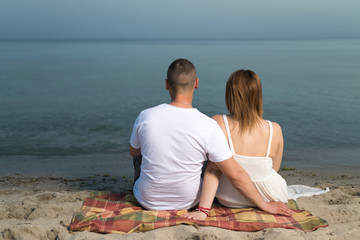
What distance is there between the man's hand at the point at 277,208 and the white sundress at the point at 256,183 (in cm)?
8

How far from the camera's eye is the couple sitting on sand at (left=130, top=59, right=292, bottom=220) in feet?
11.2

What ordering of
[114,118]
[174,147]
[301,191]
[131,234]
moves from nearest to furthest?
[131,234]
[174,147]
[301,191]
[114,118]

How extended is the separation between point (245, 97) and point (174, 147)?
886 millimetres

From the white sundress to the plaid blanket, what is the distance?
0.11m

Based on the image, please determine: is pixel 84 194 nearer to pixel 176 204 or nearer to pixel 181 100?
pixel 176 204

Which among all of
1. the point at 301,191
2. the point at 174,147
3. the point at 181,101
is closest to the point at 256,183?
the point at 174,147

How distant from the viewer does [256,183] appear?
3.87m

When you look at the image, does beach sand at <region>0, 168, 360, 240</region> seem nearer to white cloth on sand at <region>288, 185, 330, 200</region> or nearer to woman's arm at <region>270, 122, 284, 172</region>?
white cloth on sand at <region>288, 185, 330, 200</region>

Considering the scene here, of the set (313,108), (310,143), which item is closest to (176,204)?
(310,143)

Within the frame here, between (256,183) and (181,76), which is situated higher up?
(181,76)

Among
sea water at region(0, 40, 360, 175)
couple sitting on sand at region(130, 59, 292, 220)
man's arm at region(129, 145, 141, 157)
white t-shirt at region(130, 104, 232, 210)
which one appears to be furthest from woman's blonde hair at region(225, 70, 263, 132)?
sea water at region(0, 40, 360, 175)

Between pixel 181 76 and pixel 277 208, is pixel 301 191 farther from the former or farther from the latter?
pixel 181 76

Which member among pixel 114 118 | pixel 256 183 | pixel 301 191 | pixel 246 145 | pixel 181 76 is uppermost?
pixel 181 76

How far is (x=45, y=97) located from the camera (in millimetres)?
17641
